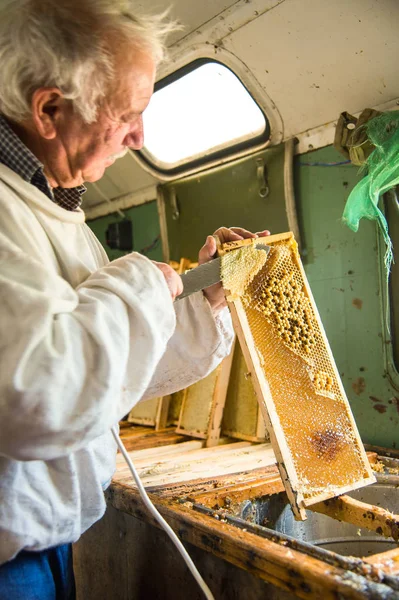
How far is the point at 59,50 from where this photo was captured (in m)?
0.99

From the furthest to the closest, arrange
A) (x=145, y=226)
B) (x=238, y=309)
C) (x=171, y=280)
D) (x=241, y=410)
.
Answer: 1. (x=145, y=226)
2. (x=241, y=410)
3. (x=238, y=309)
4. (x=171, y=280)

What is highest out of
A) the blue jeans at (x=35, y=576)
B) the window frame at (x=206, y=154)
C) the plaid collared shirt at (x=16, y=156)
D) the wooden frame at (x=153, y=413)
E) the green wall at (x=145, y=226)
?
the window frame at (x=206, y=154)

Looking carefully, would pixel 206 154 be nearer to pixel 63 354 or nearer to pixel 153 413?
pixel 153 413

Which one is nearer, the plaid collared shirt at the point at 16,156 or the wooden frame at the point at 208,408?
the plaid collared shirt at the point at 16,156

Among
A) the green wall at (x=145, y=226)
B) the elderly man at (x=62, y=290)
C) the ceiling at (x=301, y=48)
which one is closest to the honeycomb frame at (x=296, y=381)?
the elderly man at (x=62, y=290)

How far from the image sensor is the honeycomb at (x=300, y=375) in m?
1.47

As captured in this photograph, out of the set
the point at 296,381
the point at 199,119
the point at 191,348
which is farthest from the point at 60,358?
the point at 199,119

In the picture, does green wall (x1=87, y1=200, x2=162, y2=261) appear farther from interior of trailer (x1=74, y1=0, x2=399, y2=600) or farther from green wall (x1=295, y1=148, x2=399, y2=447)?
green wall (x1=295, y1=148, x2=399, y2=447)

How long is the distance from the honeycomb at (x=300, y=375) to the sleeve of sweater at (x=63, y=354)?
0.55m

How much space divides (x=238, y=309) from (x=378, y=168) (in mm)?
796

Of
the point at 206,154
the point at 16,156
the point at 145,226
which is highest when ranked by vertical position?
the point at 206,154

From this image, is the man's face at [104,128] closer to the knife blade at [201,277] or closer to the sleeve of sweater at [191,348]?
the knife blade at [201,277]

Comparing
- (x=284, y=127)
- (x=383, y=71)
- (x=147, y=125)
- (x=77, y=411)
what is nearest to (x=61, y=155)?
(x=77, y=411)

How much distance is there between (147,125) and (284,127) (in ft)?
3.16
